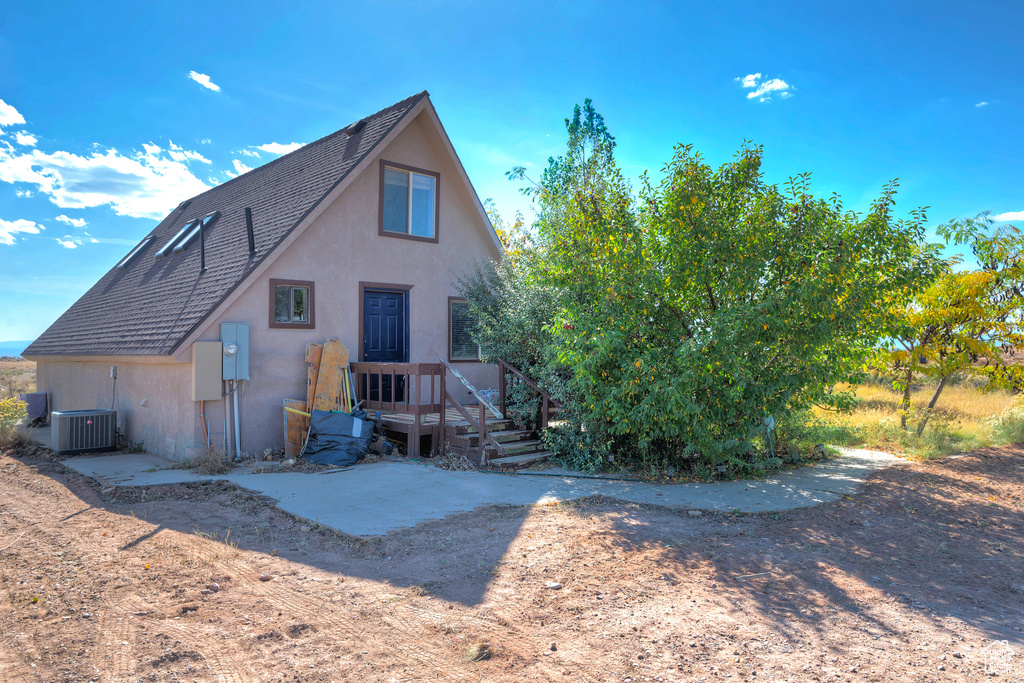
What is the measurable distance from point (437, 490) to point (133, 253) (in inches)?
597

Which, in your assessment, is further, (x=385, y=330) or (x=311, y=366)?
(x=385, y=330)

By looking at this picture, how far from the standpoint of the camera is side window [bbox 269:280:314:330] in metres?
10.6

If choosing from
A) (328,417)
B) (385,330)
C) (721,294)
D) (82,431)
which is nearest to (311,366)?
(328,417)

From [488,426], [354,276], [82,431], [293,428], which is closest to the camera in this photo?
[488,426]

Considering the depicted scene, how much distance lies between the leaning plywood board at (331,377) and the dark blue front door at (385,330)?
71cm

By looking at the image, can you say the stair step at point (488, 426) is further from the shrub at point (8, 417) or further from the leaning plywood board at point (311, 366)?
the shrub at point (8, 417)

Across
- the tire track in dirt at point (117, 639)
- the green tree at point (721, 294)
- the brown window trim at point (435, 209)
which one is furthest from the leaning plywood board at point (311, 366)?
the tire track in dirt at point (117, 639)

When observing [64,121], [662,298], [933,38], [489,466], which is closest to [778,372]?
[662,298]

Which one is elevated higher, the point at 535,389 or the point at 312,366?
the point at 312,366

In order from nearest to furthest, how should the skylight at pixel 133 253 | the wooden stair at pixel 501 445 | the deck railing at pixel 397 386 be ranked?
1. the wooden stair at pixel 501 445
2. the deck railing at pixel 397 386
3. the skylight at pixel 133 253

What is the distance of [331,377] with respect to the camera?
10977 millimetres

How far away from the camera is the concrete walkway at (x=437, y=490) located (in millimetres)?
6930

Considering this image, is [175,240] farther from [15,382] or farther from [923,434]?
[15,382]

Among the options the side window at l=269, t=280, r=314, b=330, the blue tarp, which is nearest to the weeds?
the blue tarp
